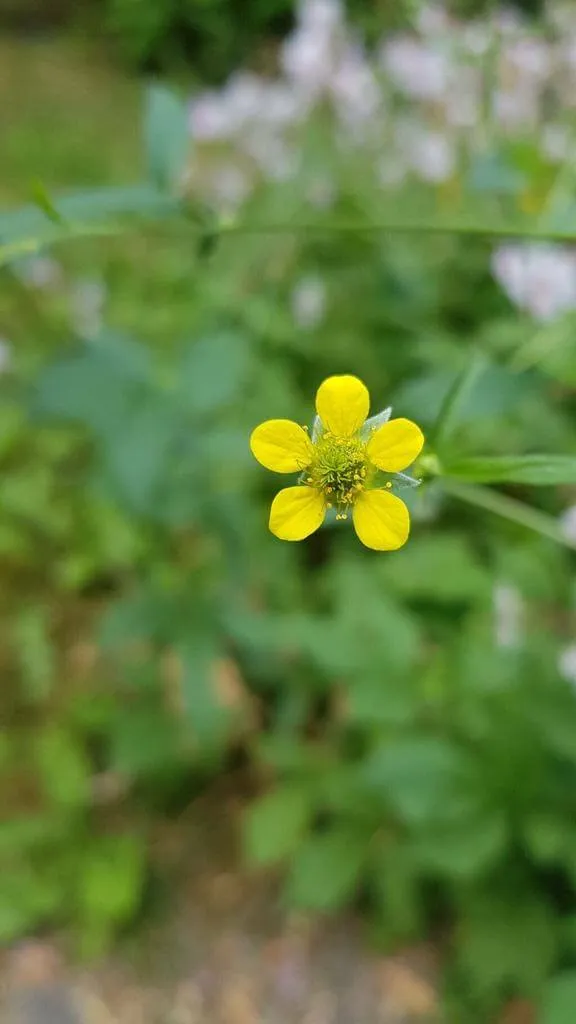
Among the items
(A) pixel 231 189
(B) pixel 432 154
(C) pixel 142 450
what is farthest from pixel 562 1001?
(A) pixel 231 189

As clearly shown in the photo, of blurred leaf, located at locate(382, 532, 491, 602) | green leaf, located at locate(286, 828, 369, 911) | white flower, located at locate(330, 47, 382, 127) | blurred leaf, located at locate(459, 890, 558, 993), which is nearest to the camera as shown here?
blurred leaf, located at locate(459, 890, 558, 993)

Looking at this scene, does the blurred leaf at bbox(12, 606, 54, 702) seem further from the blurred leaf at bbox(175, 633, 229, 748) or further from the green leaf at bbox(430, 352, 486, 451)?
the green leaf at bbox(430, 352, 486, 451)

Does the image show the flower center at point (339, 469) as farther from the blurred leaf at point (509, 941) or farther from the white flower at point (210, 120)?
the white flower at point (210, 120)

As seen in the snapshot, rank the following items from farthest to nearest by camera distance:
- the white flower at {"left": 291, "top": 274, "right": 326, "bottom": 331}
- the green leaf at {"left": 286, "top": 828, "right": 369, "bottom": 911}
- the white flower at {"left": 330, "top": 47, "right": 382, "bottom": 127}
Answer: the white flower at {"left": 291, "top": 274, "right": 326, "bottom": 331}
the white flower at {"left": 330, "top": 47, "right": 382, "bottom": 127}
the green leaf at {"left": 286, "top": 828, "right": 369, "bottom": 911}

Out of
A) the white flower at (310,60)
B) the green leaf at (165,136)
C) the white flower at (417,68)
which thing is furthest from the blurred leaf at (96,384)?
the white flower at (417,68)

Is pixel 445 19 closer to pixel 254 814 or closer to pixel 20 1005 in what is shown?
pixel 254 814

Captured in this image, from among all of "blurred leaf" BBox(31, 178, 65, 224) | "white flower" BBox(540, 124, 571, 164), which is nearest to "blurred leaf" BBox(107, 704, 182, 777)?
"blurred leaf" BBox(31, 178, 65, 224)
